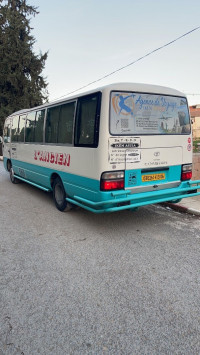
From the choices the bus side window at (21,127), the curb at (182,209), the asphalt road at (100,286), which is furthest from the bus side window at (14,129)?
the curb at (182,209)

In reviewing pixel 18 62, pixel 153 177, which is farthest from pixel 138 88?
pixel 18 62

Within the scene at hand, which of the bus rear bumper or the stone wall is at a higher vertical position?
the stone wall

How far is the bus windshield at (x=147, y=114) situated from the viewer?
163 inches

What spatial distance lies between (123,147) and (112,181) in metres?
0.57

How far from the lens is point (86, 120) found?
4.47 metres

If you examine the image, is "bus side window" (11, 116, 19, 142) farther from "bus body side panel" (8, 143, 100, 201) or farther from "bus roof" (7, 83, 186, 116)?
"bus roof" (7, 83, 186, 116)

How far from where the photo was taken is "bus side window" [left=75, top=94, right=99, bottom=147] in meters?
4.24

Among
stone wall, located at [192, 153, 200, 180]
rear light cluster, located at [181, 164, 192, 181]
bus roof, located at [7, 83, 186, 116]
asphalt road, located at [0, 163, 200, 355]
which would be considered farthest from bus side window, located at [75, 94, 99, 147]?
stone wall, located at [192, 153, 200, 180]

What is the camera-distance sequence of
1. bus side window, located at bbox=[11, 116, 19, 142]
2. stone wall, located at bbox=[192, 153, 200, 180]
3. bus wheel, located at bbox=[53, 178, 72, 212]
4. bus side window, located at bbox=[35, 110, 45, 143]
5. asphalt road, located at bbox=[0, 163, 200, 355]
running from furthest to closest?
1. bus side window, located at bbox=[11, 116, 19, 142]
2. stone wall, located at bbox=[192, 153, 200, 180]
3. bus side window, located at bbox=[35, 110, 45, 143]
4. bus wheel, located at bbox=[53, 178, 72, 212]
5. asphalt road, located at bbox=[0, 163, 200, 355]

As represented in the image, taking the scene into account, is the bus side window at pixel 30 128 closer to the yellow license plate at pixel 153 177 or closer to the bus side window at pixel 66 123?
the bus side window at pixel 66 123

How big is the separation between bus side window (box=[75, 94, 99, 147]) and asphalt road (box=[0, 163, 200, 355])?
5.27 ft

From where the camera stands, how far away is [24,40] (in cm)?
2262

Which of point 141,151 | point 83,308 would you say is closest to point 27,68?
point 141,151

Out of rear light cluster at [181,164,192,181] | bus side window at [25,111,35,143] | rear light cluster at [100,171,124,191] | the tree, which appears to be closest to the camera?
rear light cluster at [100,171,124,191]
